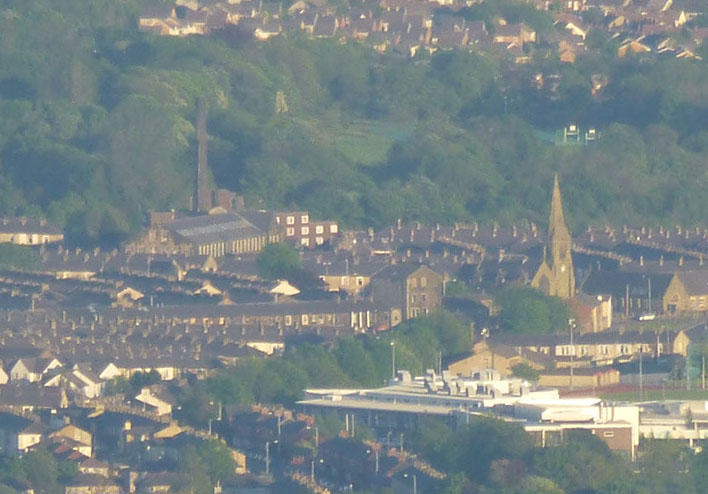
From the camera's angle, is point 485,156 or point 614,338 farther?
point 485,156

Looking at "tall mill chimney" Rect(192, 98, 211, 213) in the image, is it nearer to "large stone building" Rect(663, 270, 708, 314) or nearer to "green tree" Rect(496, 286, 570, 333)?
"large stone building" Rect(663, 270, 708, 314)

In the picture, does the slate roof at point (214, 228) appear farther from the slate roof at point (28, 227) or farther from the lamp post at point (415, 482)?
the lamp post at point (415, 482)

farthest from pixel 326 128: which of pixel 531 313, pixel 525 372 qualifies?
pixel 525 372

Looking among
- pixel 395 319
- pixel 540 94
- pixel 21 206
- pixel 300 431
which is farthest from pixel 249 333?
pixel 540 94

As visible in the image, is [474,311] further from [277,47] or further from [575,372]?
[277,47]

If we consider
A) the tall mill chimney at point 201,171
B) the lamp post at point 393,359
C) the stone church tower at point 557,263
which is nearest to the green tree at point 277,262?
the stone church tower at point 557,263

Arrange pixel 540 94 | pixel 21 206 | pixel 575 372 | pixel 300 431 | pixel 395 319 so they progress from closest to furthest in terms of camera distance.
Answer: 1. pixel 300 431
2. pixel 575 372
3. pixel 395 319
4. pixel 21 206
5. pixel 540 94
